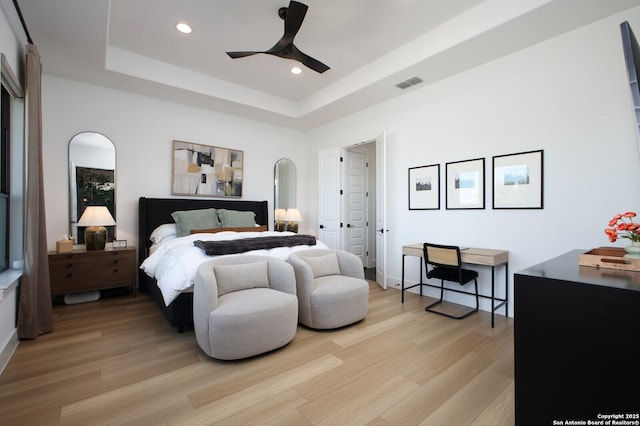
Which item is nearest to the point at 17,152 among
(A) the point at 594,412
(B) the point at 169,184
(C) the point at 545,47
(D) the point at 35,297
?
(D) the point at 35,297

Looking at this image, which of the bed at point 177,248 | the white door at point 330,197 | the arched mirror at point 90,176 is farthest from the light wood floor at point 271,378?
the white door at point 330,197

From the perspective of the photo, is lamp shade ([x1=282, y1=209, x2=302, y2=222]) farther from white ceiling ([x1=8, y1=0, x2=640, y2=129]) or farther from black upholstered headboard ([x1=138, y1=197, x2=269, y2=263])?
white ceiling ([x1=8, y1=0, x2=640, y2=129])

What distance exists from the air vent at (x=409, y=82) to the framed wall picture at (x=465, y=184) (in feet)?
3.98

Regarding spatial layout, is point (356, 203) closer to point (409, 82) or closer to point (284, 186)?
point (284, 186)

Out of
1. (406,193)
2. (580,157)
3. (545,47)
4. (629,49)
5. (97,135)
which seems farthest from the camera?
(406,193)

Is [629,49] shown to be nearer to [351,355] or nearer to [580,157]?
[580,157]

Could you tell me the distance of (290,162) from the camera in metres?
6.17

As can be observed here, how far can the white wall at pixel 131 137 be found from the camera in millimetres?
3879

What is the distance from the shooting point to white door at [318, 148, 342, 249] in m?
5.49

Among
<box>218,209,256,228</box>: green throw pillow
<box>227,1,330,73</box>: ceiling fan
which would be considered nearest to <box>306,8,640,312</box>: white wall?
<box>227,1,330,73</box>: ceiling fan

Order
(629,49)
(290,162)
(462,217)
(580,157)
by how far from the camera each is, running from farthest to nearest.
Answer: (290,162) < (462,217) < (580,157) < (629,49)

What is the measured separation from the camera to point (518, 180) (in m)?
3.29

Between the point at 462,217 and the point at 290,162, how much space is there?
11.8 feet

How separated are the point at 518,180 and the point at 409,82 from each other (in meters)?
1.91
